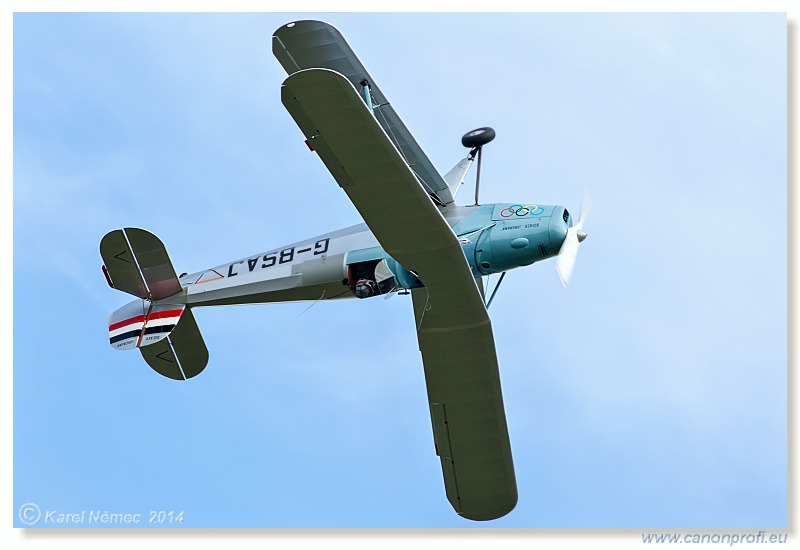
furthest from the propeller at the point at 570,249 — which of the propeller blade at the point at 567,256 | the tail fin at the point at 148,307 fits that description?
the tail fin at the point at 148,307

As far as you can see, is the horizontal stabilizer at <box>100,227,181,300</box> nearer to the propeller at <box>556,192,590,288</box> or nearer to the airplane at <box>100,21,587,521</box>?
the airplane at <box>100,21,587,521</box>

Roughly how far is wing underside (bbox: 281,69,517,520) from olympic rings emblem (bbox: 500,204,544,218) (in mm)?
1428

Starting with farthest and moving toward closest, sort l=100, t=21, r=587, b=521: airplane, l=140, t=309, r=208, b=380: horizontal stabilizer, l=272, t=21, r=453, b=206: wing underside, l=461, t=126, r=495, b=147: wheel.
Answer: l=140, t=309, r=208, b=380: horizontal stabilizer < l=461, t=126, r=495, b=147: wheel < l=272, t=21, r=453, b=206: wing underside < l=100, t=21, r=587, b=521: airplane

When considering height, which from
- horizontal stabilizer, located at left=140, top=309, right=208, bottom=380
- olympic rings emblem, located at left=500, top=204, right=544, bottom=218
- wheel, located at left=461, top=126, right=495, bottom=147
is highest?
wheel, located at left=461, top=126, right=495, bottom=147

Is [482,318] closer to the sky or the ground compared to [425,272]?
closer to the ground

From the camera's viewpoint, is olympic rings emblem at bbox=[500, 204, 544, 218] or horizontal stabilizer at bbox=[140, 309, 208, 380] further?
horizontal stabilizer at bbox=[140, 309, 208, 380]

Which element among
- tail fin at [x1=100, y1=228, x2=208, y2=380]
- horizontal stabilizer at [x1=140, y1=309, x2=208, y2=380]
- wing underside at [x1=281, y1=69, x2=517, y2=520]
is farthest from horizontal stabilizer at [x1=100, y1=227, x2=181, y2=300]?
wing underside at [x1=281, y1=69, x2=517, y2=520]

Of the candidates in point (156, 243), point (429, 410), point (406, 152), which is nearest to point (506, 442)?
point (429, 410)

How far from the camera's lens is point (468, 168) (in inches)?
835

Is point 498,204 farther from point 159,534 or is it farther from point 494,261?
point 159,534

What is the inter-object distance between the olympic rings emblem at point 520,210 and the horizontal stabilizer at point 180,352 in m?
6.29

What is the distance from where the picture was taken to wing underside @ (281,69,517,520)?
1725 cm

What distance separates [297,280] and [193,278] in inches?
98.0

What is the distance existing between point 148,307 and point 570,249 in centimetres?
786
